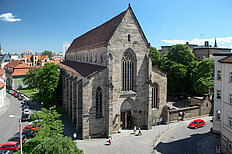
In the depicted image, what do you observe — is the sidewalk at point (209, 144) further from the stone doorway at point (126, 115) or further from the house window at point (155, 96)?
the stone doorway at point (126, 115)

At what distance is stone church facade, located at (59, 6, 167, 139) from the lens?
27.1 m

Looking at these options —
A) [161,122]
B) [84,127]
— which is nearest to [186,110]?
[161,122]

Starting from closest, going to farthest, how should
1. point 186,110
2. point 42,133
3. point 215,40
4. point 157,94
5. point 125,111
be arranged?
point 42,133, point 125,111, point 157,94, point 186,110, point 215,40

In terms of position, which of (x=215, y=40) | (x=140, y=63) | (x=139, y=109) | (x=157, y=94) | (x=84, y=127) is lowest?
(x=84, y=127)

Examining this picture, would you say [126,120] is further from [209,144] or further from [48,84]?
[48,84]

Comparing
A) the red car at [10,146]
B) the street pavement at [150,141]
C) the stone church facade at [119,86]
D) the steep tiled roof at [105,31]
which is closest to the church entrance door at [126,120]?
the stone church facade at [119,86]

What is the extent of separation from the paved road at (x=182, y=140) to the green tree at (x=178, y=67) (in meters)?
19.3

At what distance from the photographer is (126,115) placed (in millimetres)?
30406

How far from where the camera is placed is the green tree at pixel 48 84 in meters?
41.6

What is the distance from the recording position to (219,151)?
880 inches

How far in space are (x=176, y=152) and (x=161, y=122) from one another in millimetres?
10643

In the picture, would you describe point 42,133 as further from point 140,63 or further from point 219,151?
point 219,151

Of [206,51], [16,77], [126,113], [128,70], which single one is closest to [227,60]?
[128,70]

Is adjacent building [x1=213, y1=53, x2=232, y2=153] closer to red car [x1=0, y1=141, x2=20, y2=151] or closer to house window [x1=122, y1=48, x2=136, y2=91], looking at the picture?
house window [x1=122, y1=48, x2=136, y2=91]
